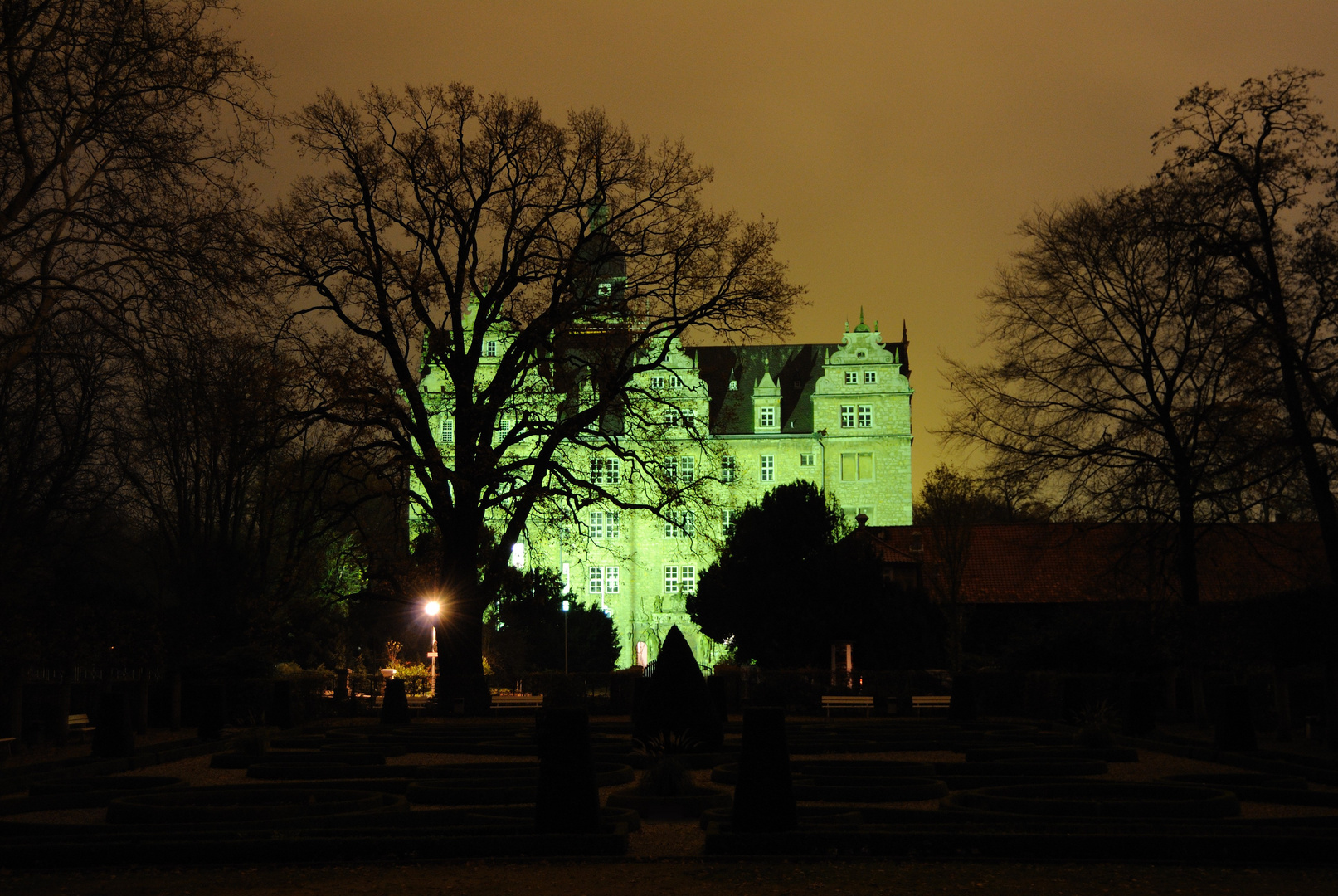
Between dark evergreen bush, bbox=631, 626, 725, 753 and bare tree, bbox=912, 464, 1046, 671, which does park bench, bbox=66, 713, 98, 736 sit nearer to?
dark evergreen bush, bbox=631, 626, 725, 753

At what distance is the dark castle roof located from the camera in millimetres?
61281

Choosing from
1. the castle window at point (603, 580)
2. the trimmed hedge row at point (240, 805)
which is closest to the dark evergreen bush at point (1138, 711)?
the trimmed hedge row at point (240, 805)

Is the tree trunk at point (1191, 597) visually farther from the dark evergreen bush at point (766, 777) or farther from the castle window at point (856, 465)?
the castle window at point (856, 465)

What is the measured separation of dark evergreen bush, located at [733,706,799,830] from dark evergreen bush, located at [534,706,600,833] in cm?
111

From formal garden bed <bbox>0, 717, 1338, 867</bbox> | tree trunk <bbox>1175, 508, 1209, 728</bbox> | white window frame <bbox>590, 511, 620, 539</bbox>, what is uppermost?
white window frame <bbox>590, 511, 620, 539</bbox>

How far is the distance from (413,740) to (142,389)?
7913 mm

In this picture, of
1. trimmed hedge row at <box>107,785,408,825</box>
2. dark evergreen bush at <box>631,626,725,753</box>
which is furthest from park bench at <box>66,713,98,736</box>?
dark evergreen bush at <box>631,626,725,753</box>

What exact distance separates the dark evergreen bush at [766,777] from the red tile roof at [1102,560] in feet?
49.4

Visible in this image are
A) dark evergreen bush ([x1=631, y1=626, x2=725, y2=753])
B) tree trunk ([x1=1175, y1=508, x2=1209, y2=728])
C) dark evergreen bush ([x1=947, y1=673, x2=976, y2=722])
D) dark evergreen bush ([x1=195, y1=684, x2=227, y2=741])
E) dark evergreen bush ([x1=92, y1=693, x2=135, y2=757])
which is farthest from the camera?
dark evergreen bush ([x1=947, y1=673, x2=976, y2=722])

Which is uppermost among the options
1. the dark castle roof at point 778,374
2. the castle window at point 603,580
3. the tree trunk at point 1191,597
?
the dark castle roof at point 778,374

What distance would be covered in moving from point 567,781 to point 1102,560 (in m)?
27.8

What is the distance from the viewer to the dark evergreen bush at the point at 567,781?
371 inches

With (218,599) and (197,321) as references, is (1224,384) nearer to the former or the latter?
(197,321)

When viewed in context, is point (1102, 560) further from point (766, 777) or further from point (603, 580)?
point (603, 580)
